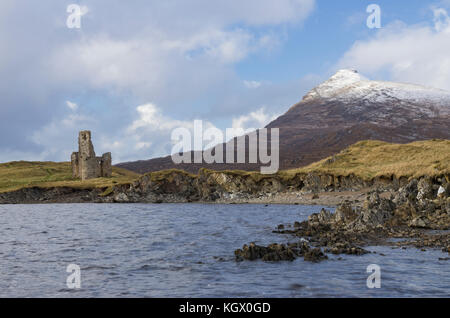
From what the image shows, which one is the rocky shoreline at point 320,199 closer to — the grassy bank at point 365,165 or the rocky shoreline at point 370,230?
the rocky shoreline at point 370,230

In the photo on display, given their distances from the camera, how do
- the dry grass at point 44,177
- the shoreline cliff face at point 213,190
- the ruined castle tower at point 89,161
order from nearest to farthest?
the shoreline cliff face at point 213,190 → the dry grass at point 44,177 → the ruined castle tower at point 89,161

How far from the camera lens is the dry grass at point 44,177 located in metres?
105

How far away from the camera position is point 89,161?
11438cm

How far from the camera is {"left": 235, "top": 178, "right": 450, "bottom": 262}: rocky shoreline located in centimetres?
2245

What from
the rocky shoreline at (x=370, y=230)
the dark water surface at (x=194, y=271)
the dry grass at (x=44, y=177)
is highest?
the dry grass at (x=44, y=177)

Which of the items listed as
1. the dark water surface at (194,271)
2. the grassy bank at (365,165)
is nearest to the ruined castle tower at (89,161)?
the grassy bank at (365,165)

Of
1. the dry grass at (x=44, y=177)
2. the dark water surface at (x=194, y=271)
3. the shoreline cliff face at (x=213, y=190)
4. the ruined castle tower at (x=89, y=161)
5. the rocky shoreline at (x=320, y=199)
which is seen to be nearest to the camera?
the dark water surface at (x=194, y=271)

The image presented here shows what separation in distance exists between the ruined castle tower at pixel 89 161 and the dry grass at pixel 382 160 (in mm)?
55669

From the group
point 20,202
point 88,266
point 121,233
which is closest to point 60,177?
point 20,202

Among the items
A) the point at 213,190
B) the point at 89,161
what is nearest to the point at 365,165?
the point at 213,190

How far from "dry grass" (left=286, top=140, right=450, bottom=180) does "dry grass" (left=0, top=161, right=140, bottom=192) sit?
164 feet

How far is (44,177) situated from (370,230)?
115 metres
